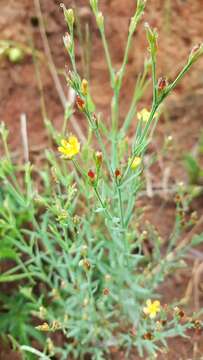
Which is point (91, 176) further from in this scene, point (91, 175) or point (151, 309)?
point (151, 309)

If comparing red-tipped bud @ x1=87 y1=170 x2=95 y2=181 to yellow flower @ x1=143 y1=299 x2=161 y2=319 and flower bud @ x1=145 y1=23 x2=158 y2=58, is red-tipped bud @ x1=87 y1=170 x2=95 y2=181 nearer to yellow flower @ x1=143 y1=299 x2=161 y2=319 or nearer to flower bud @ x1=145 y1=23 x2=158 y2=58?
flower bud @ x1=145 y1=23 x2=158 y2=58

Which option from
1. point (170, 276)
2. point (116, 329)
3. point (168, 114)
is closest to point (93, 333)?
point (116, 329)

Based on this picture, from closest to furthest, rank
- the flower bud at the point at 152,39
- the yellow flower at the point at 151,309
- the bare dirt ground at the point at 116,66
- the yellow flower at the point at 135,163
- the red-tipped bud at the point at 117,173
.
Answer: the flower bud at the point at 152,39 < the red-tipped bud at the point at 117,173 < the yellow flower at the point at 135,163 < the yellow flower at the point at 151,309 < the bare dirt ground at the point at 116,66

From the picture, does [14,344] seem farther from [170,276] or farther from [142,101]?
[142,101]

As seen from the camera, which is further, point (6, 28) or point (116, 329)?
point (6, 28)

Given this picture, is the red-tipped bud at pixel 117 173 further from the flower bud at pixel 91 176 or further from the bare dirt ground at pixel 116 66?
the bare dirt ground at pixel 116 66

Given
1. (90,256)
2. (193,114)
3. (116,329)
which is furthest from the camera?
(193,114)

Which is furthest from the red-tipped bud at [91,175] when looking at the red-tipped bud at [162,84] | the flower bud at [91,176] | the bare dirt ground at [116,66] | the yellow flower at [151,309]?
the bare dirt ground at [116,66]

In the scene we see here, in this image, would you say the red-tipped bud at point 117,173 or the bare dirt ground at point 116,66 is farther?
the bare dirt ground at point 116,66
